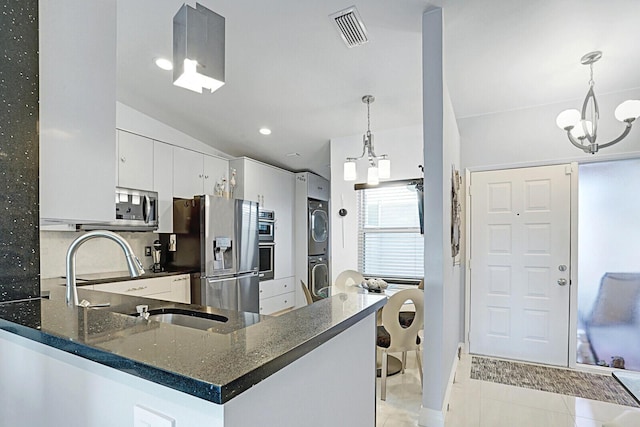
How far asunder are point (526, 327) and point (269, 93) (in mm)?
3614

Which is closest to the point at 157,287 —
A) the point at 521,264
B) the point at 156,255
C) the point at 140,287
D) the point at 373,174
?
the point at 140,287

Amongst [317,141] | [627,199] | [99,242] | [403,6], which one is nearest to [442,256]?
[403,6]

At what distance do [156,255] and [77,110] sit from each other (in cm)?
325

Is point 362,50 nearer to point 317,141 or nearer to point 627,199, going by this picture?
point 317,141

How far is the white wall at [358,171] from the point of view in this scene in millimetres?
4039

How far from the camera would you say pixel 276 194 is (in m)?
5.40

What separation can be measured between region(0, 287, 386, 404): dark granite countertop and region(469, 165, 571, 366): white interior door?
3.06 m

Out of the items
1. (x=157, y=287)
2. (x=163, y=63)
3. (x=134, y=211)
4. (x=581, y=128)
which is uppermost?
(x=163, y=63)

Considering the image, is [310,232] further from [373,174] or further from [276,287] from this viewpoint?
[373,174]

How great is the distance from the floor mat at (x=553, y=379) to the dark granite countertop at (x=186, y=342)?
2.70 m

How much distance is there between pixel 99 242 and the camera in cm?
374

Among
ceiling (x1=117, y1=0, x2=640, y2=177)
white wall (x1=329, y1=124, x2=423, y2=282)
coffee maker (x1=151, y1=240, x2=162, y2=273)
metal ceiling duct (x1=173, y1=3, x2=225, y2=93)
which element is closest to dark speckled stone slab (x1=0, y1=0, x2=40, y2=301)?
metal ceiling duct (x1=173, y1=3, x2=225, y2=93)

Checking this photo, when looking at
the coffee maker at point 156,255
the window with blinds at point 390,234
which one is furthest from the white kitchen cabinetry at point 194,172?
the window with blinds at point 390,234

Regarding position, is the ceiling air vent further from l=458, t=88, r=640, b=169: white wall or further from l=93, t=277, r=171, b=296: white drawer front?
l=93, t=277, r=171, b=296: white drawer front
